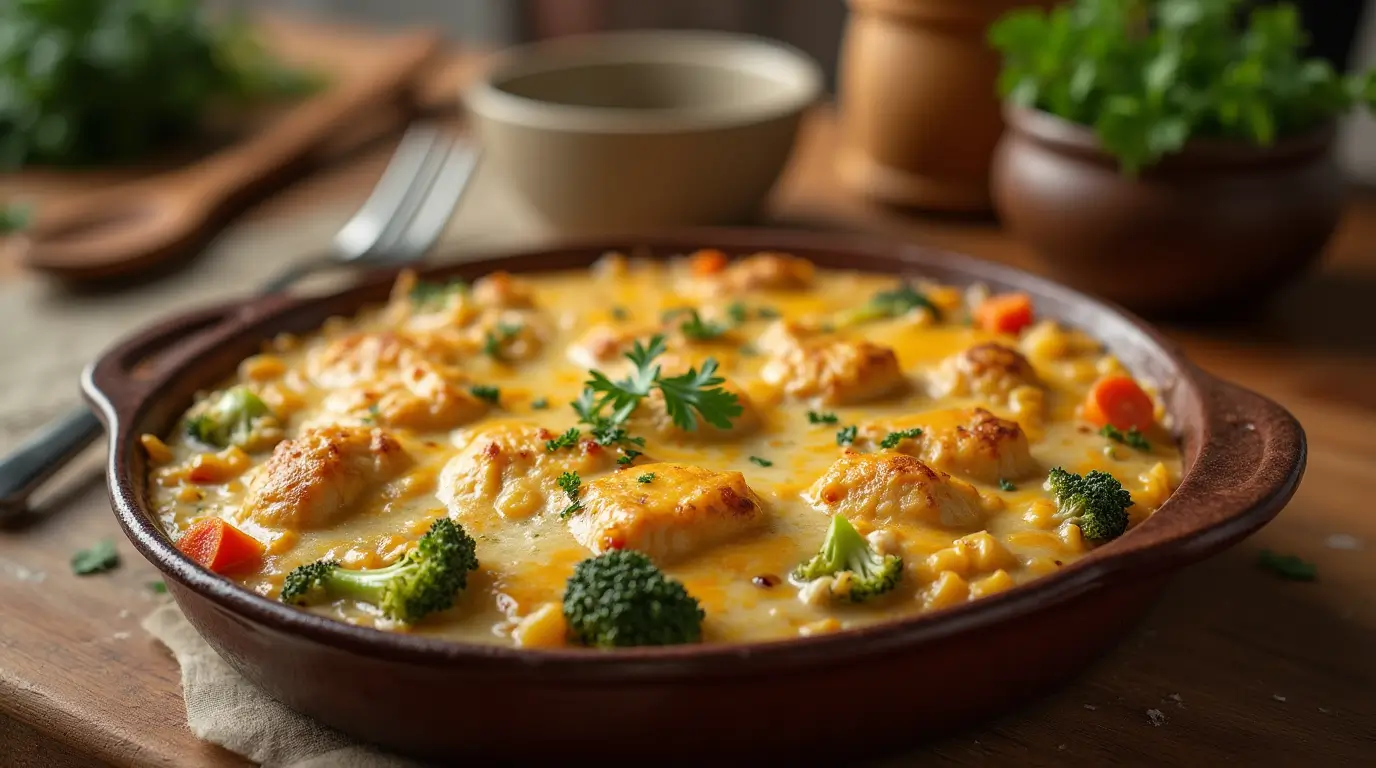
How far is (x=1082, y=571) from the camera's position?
2.44 metres

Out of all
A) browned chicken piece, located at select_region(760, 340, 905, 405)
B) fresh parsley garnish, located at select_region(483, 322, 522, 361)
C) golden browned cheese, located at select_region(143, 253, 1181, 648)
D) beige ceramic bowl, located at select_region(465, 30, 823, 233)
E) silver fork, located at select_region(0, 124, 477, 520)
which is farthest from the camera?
beige ceramic bowl, located at select_region(465, 30, 823, 233)

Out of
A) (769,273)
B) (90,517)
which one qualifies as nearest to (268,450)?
(90,517)

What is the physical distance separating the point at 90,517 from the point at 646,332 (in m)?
1.66

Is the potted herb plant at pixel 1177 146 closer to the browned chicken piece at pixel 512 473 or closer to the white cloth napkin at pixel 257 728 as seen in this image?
the browned chicken piece at pixel 512 473

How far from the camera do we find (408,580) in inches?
102

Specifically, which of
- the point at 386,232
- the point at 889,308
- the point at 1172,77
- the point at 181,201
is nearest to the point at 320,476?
the point at 889,308

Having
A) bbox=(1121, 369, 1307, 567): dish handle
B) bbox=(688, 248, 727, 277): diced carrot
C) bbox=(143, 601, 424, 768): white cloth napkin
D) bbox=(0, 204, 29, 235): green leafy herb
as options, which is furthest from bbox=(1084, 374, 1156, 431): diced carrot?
bbox=(0, 204, 29, 235): green leafy herb

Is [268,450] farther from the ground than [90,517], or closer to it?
farther from the ground

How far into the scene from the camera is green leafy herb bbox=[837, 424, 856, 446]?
3.28 metres

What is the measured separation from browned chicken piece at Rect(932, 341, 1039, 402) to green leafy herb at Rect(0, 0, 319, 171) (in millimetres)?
4713

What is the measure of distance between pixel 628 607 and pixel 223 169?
444cm

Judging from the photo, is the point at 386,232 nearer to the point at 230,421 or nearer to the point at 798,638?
the point at 230,421

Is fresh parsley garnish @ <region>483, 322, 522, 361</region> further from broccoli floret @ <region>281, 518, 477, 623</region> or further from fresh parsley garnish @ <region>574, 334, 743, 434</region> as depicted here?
broccoli floret @ <region>281, 518, 477, 623</region>

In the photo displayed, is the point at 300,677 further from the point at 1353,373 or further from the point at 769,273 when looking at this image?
the point at 1353,373
